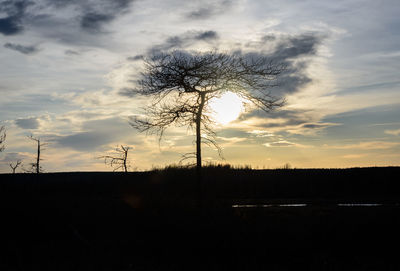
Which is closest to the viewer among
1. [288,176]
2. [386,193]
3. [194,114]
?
[194,114]

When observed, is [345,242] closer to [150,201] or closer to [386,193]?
[150,201]

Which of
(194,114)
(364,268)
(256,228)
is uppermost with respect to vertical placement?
(194,114)

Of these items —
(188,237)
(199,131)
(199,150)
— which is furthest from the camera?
(199,131)

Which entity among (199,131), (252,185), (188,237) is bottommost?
(188,237)

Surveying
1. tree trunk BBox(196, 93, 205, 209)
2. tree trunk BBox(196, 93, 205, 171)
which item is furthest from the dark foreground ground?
tree trunk BBox(196, 93, 205, 171)

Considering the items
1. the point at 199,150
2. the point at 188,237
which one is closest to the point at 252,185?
the point at 199,150

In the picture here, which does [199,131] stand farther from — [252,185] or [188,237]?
[252,185]

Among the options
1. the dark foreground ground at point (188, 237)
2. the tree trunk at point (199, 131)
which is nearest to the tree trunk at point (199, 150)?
the tree trunk at point (199, 131)

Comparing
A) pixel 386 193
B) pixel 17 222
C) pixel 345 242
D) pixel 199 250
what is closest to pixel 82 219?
pixel 17 222

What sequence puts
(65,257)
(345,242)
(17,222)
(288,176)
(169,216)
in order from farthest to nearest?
(288,176)
(17,222)
(169,216)
(345,242)
(65,257)

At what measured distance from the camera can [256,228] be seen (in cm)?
1407

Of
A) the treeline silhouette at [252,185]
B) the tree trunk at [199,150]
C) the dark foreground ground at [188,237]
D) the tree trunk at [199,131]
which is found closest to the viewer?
the dark foreground ground at [188,237]

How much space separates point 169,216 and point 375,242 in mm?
7751

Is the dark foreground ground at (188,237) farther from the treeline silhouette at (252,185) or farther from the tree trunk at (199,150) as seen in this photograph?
the treeline silhouette at (252,185)
